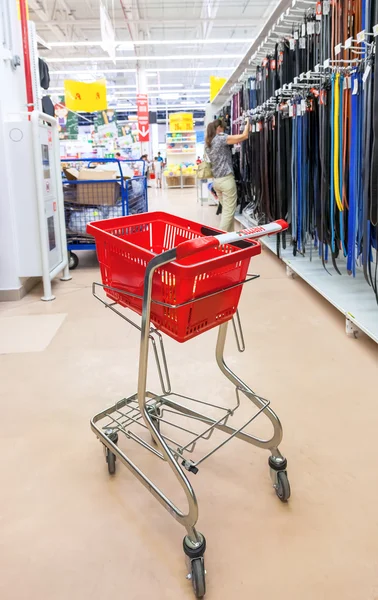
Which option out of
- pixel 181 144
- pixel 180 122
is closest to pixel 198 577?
pixel 181 144

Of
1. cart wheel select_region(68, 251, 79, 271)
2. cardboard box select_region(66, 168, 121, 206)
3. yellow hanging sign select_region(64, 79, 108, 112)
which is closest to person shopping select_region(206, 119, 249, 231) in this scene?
cardboard box select_region(66, 168, 121, 206)

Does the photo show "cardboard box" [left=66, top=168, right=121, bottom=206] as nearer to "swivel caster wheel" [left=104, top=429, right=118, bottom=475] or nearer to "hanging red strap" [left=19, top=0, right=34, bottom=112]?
"hanging red strap" [left=19, top=0, right=34, bottom=112]

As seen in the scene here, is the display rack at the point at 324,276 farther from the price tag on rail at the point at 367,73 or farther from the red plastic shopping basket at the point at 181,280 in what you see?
the red plastic shopping basket at the point at 181,280

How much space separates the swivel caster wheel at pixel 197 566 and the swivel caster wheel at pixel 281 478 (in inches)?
17.5

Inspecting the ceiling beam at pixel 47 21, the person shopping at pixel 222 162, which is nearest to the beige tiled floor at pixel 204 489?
the person shopping at pixel 222 162

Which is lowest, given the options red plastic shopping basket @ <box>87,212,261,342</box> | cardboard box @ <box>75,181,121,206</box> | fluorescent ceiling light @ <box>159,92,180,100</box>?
red plastic shopping basket @ <box>87,212,261,342</box>

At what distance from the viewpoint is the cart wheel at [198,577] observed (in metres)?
1.42

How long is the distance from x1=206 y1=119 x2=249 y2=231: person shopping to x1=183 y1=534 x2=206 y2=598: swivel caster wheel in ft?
17.5

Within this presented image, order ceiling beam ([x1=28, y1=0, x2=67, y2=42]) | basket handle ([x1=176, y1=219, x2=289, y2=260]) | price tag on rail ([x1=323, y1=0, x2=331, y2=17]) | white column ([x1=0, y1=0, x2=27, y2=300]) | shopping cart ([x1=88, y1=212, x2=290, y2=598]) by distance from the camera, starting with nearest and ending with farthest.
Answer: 1. basket handle ([x1=176, y1=219, x2=289, y2=260])
2. shopping cart ([x1=88, y1=212, x2=290, y2=598])
3. price tag on rail ([x1=323, y1=0, x2=331, y2=17])
4. white column ([x1=0, y1=0, x2=27, y2=300])
5. ceiling beam ([x1=28, y1=0, x2=67, y2=42])

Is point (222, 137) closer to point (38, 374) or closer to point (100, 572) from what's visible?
point (38, 374)

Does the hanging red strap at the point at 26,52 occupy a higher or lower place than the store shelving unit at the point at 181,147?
lower

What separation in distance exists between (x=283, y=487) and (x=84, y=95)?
1198cm

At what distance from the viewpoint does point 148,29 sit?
50.7 ft

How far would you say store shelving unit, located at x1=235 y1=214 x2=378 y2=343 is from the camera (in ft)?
10.5
